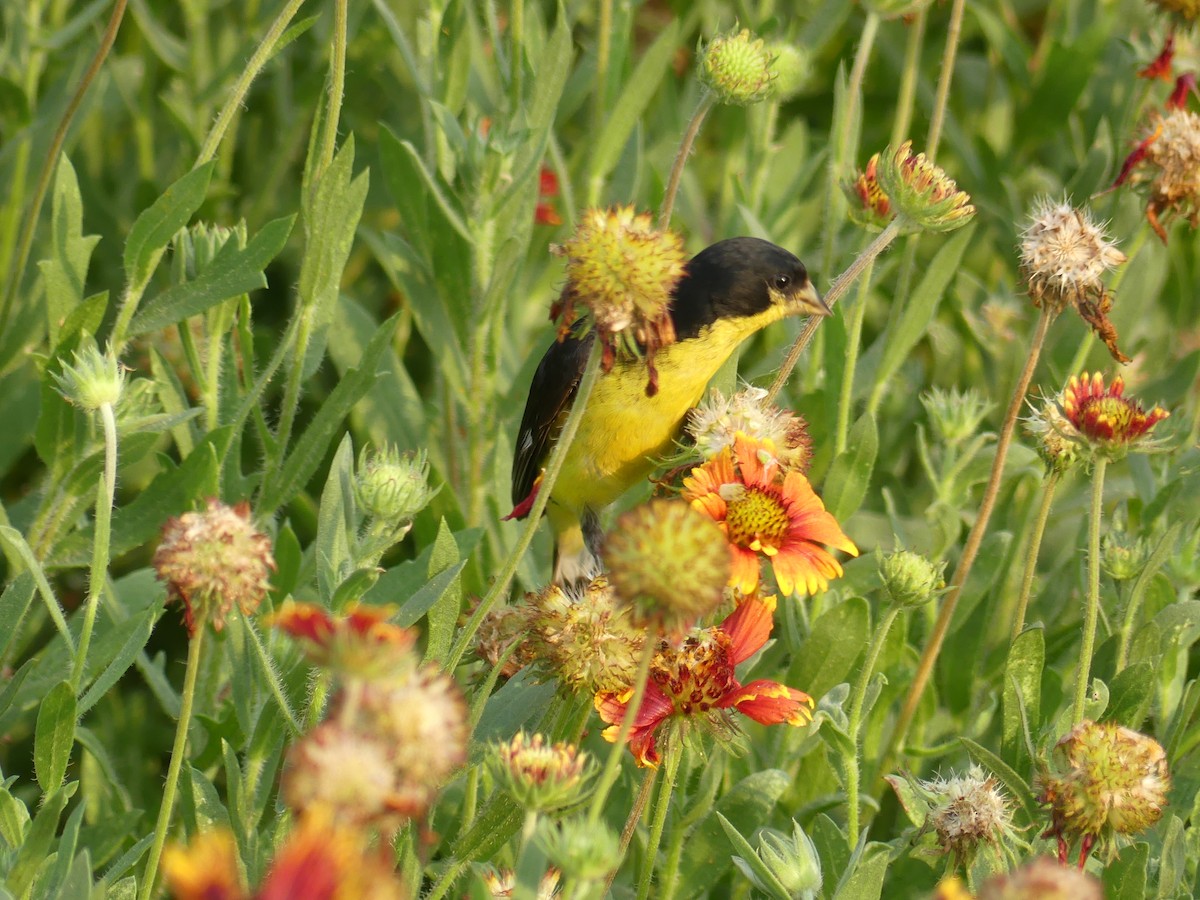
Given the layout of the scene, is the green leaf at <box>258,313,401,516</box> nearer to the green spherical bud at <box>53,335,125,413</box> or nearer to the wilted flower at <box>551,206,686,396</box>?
the green spherical bud at <box>53,335,125,413</box>

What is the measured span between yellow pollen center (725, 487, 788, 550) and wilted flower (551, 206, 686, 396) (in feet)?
1.25

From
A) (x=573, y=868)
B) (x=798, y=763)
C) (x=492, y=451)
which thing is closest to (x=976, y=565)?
(x=798, y=763)

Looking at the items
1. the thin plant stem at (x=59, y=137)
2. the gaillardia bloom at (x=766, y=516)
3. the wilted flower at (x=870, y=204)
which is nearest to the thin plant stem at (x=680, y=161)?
the wilted flower at (x=870, y=204)

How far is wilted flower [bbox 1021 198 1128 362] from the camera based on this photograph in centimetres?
239

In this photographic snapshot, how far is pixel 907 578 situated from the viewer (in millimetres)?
2213

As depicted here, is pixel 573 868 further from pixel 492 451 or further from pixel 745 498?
pixel 492 451

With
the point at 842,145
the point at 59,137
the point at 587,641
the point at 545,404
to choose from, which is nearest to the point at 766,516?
the point at 587,641

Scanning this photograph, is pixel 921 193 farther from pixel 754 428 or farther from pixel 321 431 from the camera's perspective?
pixel 321 431

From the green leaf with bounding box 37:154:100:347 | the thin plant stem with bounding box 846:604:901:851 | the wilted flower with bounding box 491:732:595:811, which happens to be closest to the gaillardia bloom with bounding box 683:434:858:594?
the thin plant stem with bounding box 846:604:901:851

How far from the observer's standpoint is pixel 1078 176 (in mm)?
3941

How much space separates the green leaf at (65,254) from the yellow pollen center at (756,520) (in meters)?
1.44

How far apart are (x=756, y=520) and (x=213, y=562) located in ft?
2.64

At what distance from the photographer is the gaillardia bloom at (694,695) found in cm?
193

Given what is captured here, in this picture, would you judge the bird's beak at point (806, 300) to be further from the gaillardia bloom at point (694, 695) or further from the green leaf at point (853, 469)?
the gaillardia bloom at point (694, 695)
